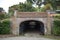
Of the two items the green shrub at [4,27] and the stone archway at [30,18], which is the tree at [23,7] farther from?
the green shrub at [4,27]

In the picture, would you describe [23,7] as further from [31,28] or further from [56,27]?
[56,27]

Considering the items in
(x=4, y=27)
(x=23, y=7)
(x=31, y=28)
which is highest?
(x=23, y=7)

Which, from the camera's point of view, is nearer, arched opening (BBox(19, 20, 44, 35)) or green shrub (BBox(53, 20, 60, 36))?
green shrub (BBox(53, 20, 60, 36))

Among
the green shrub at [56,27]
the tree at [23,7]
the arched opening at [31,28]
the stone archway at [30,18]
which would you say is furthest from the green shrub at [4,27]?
the tree at [23,7]

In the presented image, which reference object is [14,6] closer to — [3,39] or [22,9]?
[22,9]

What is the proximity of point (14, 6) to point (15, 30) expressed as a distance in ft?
64.1

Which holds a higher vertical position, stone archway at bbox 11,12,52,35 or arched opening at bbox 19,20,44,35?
stone archway at bbox 11,12,52,35

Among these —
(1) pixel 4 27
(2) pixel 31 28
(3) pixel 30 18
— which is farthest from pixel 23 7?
(1) pixel 4 27

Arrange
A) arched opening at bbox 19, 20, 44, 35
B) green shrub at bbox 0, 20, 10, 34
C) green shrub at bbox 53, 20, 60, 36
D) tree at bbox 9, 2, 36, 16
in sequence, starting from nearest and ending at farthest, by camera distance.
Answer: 1. green shrub at bbox 53, 20, 60, 36
2. green shrub at bbox 0, 20, 10, 34
3. arched opening at bbox 19, 20, 44, 35
4. tree at bbox 9, 2, 36, 16

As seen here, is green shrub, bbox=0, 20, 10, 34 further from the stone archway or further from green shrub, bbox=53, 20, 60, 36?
green shrub, bbox=53, 20, 60, 36

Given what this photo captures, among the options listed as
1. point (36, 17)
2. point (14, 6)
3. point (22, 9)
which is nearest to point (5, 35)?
point (36, 17)

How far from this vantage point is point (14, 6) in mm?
52531

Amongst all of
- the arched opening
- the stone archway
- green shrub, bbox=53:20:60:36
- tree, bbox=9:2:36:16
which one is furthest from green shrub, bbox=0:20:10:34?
tree, bbox=9:2:36:16

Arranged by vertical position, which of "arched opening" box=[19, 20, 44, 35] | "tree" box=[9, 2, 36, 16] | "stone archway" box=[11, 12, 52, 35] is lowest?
"arched opening" box=[19, 20, 44, 35]
